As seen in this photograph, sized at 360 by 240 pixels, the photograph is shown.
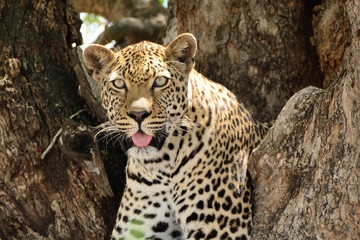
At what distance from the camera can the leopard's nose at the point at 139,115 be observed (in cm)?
508

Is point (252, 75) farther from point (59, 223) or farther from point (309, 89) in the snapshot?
point (59, 223)

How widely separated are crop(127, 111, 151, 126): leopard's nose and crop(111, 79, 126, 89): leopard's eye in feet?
1.06

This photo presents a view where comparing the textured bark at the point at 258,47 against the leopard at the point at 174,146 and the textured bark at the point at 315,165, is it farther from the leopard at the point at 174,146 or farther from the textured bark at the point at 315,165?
the textured bark at the point at 315,165

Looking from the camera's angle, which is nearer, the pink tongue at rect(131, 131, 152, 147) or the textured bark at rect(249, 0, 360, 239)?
the textured bark at rect(249, 0, 360, 239)

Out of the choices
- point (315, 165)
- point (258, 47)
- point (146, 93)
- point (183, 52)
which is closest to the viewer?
point (315, 165)

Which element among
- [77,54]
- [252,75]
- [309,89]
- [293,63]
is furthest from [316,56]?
[77,54]

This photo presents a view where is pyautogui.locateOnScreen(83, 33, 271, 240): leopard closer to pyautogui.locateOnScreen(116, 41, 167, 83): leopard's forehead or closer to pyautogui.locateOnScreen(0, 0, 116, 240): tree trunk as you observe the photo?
pyautogui.locateOnScreen(116, 41, 167, 83): leopard's forehead

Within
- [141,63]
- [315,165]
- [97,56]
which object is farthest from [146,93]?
[315,165]

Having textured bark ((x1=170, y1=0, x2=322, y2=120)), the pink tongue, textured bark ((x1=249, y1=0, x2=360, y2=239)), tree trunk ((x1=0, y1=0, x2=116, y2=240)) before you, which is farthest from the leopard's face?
textured bark ((x1=170, y1=0, x2=322, y2=120))

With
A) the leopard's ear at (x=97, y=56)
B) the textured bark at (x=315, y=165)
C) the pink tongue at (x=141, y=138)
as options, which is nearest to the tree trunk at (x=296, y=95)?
the textured bark at (x=315, y=165)

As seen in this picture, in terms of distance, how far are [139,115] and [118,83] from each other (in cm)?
43

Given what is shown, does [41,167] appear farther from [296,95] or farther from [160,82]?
[296,95]

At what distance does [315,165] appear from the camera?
4910mm

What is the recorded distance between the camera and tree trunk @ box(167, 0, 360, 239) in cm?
454
